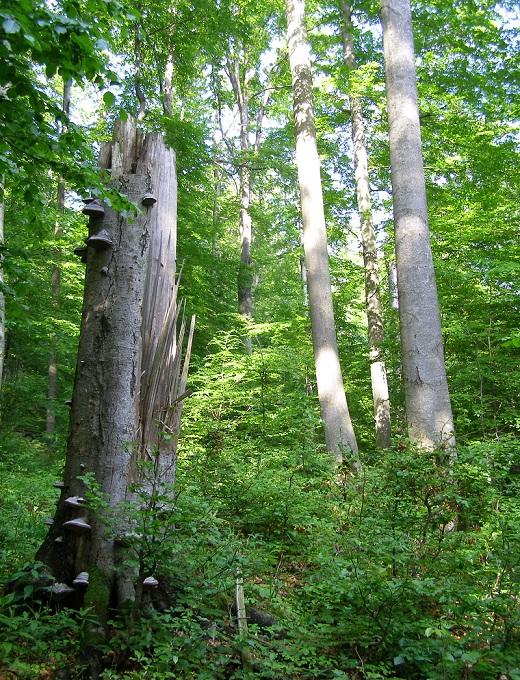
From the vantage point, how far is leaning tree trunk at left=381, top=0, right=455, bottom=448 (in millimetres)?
5672

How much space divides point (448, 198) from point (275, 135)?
10706mm

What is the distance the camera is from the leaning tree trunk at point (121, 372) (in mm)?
3203

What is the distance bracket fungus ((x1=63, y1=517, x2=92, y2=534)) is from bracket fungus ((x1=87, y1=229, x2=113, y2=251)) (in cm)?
186

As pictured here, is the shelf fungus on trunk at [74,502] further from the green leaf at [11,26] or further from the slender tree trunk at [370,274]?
A: the slender tree trunk at [370,274]

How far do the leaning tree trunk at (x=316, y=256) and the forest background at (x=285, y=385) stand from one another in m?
0.59

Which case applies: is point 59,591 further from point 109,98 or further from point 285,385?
point 285,385

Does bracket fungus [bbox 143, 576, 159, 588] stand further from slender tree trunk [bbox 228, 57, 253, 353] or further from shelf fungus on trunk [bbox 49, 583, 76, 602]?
slender tree trunk [bbox 228, 57, 253, 353]

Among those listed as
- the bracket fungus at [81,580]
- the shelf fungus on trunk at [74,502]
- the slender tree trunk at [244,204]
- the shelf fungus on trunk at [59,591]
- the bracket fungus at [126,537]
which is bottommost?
the shelf fungus on trunk at [59,591]

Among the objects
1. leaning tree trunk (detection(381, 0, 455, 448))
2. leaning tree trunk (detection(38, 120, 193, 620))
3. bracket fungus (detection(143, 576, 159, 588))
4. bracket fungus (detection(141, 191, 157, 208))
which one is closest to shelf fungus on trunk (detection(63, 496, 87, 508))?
leaning tree trunk (detection(38, 120, 193, 620))

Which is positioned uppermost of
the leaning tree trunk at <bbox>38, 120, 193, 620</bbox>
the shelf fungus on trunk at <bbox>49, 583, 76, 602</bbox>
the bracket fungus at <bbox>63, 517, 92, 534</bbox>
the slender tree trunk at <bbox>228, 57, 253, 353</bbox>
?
the slender tree trunk at <bbox>228, 57, 253, 353</bbox>

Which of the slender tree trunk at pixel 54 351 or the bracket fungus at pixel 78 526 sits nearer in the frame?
the bracket fungus at pixel 78 526

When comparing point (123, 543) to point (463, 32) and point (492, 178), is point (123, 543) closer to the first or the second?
point (492, 178)

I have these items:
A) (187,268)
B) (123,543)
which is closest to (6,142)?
(123,543)

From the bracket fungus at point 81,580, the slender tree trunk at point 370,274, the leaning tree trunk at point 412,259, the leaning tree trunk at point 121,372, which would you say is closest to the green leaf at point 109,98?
the leaning tree trunk at point 121,372
